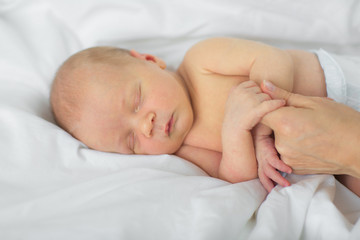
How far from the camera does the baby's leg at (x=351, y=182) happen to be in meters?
1.13

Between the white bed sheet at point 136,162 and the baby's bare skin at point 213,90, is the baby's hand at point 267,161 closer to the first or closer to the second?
the white bed sheet at point 136,162

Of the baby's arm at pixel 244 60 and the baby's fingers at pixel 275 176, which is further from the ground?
the baby's arm at pixel 244 60

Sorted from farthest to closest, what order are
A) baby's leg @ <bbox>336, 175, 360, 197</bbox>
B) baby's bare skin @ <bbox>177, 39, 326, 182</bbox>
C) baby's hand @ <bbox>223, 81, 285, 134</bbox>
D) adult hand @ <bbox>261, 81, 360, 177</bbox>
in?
baby's bare skin @ <bbox>177, 39, 326, 182</bbox>
baby's leg @ <bbox>336, 175, 360, 197</bbox>
baby's hand @ <bbox>223, 81, 285, 134</bbox>
adult hand @ <bbox>261, 81, 360, 177</bbox>

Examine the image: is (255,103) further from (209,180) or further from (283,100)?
(209,180)

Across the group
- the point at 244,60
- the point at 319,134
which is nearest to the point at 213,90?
the point at 244,60

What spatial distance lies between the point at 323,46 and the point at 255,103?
816 mm

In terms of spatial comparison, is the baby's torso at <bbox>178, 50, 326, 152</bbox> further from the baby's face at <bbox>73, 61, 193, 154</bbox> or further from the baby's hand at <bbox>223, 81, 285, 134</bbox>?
the baby's hand at <bbox>223, 81, 285, 134</bbox>

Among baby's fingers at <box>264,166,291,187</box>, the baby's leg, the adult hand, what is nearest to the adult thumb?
the adult hand

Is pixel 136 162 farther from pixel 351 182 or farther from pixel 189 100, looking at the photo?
pixel 351 182

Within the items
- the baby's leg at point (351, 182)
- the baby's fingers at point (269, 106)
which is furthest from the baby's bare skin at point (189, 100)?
the baby's leg at point (351, 182)

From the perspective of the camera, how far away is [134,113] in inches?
50.3

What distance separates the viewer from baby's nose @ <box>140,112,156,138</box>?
123cm

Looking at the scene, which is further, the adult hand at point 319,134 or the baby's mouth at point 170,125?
the baby's mouth at point 170,125

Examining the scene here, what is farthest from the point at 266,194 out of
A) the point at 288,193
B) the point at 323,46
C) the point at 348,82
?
the point at 323,46
